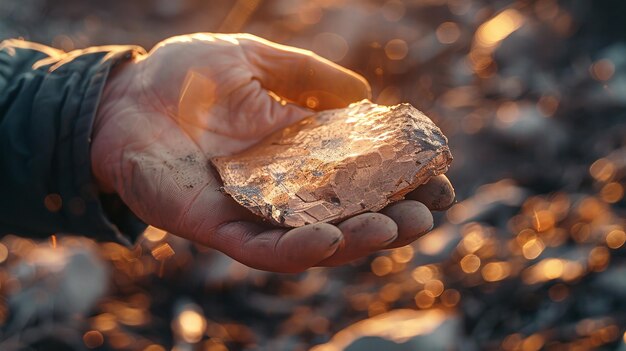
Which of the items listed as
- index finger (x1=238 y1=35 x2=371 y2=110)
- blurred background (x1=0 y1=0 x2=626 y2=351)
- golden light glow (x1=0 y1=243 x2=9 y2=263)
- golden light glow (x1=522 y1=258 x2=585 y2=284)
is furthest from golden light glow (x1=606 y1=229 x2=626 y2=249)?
golden light glow (x1=0 y1=243 x2=9 y2=263)

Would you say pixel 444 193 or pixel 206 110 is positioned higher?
pixel 444 193

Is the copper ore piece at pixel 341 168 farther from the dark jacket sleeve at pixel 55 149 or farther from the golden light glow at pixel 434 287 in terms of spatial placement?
the golden light glow at pixel 434 287

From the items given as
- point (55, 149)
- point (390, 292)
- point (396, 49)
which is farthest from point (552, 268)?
point (55, 149)

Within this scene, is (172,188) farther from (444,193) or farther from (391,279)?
(391,279)

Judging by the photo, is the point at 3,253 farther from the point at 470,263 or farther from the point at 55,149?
the point at 470,263

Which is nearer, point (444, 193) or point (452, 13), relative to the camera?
point (444, 193)

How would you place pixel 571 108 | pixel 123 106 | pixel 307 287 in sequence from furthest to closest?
pixel 571 108, pixel 307 287, pixel 123 106

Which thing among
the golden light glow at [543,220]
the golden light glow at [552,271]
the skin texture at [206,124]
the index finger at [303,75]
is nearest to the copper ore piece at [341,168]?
the skin texture at [206,124]

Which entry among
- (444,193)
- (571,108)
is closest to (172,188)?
(444,193)
